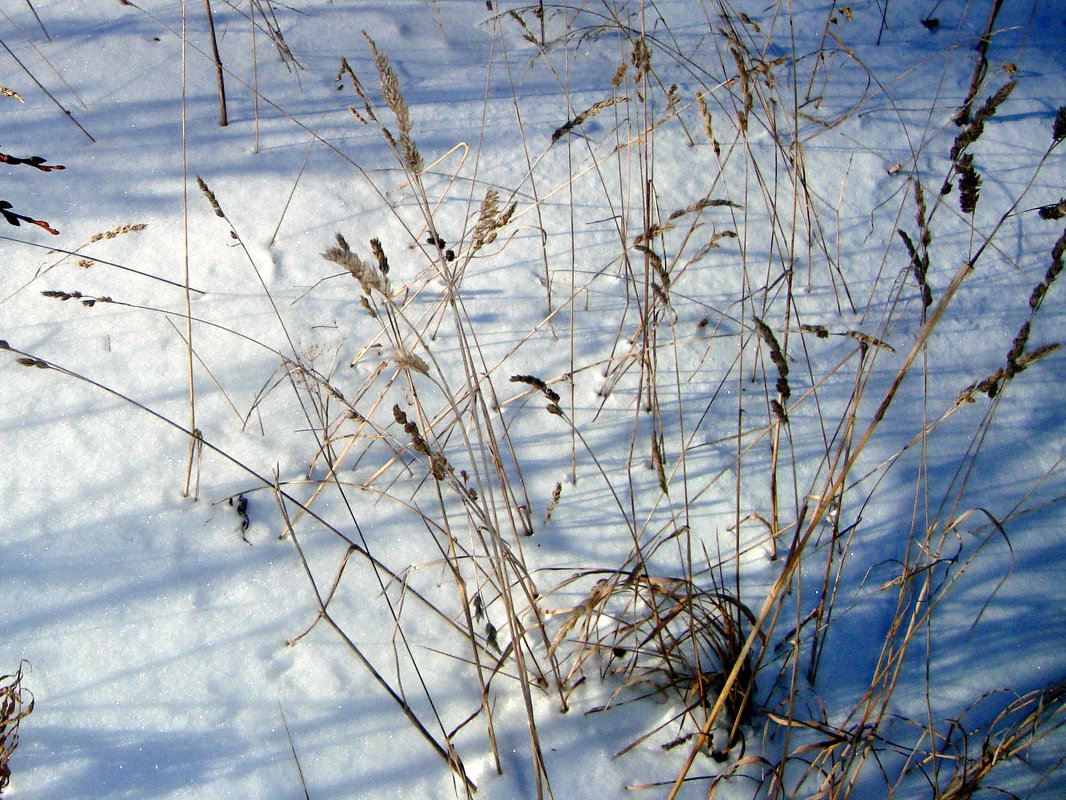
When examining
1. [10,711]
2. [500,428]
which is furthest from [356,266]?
[10,711]

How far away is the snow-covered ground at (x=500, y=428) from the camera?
1019 millimetres

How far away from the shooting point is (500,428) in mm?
1388

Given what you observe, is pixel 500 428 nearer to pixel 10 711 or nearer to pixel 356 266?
pixel 356 266

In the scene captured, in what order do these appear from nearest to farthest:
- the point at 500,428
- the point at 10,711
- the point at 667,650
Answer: the point at 10,711 < the point at 667,650 < the point at 500,428

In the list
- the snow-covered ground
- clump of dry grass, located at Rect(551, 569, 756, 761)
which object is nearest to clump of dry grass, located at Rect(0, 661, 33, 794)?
the snow-covered ground

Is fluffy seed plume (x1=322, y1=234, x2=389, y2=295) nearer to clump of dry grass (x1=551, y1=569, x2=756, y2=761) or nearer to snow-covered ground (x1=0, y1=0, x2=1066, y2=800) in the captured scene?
snow-covered ground (x1=0, y1=0, x2=1066, y2=800)

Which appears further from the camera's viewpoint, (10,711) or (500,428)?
(500,428)

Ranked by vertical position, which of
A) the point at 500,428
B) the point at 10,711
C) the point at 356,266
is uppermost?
the point at 356,266

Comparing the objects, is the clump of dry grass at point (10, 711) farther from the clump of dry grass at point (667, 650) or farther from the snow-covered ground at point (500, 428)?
the clump of dry grass at point (667, 650)

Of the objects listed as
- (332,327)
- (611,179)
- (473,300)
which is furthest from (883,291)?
(332,327)

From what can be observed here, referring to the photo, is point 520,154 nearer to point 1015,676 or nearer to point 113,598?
point 113,598

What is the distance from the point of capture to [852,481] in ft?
4.38

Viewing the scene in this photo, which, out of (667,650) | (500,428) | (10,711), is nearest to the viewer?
(10,711)

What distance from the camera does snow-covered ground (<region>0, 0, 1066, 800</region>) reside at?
1.02 meters
